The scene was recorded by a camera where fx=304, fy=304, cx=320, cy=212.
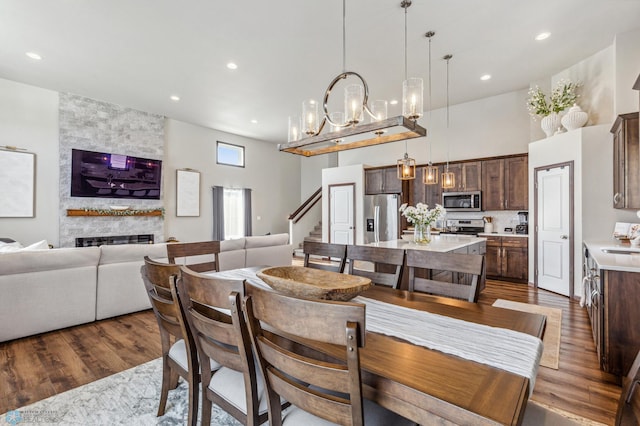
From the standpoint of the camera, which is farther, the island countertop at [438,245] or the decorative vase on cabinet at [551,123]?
the decorative vase on cabinet at [551,123]

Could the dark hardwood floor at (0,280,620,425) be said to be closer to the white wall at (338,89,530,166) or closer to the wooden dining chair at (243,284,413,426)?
the wooden dining chair at (243,284,413,426)

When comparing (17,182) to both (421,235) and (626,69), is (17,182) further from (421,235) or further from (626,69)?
(626,69)

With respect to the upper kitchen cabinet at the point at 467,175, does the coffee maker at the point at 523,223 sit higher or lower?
lower

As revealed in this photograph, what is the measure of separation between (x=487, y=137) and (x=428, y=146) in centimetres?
115

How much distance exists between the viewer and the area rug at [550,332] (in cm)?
257

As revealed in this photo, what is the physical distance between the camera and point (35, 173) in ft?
17.6

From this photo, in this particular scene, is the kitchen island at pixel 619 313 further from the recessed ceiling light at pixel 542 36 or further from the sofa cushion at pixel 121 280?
the sofa cushion at pixel 121 280

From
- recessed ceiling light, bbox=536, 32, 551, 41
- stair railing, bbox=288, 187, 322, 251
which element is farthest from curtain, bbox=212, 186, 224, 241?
recessed ceiling light, bbox=536, 32, 551, 41

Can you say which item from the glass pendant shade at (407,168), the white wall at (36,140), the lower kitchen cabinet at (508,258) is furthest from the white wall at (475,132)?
the white wall at (36,140)

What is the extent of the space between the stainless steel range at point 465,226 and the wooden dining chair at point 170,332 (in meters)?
5.63

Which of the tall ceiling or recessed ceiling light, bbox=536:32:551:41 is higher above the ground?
recessed ceiling light, bbox=536:32:551:41

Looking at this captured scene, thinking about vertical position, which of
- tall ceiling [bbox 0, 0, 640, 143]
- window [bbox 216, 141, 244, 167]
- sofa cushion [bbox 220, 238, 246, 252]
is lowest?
sofa cushion [bbox 220, 238, 246, 252]

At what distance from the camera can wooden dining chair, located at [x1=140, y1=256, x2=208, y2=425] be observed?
1452 millimetres

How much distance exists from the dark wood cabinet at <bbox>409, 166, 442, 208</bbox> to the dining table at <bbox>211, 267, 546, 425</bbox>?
16.8 feet
